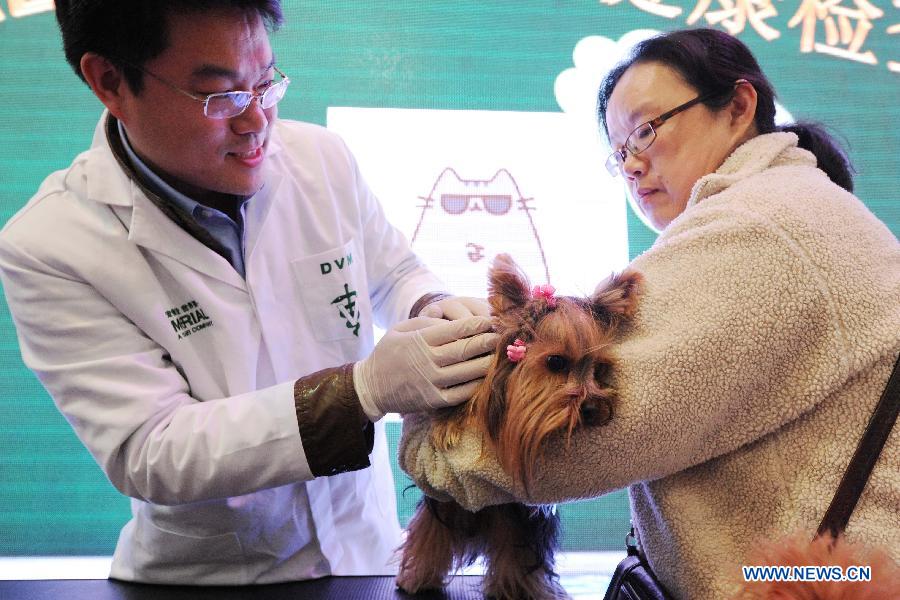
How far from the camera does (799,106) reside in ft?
9.79

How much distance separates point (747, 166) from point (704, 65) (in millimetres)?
267

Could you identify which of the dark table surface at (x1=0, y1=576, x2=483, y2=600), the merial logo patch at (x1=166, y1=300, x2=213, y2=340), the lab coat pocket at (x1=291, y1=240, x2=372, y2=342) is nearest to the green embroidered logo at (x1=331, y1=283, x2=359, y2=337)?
the lab coat pocket at (x1=291, y1=240, x2=372, y2=342)

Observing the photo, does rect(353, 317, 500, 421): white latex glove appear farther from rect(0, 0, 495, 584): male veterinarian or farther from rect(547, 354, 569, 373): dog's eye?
rect(547, 354, 569, 373): dog's eye

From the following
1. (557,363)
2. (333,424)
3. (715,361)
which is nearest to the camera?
(715,361)

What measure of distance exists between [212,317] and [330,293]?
0.99 ft

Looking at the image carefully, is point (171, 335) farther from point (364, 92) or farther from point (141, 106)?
point (364, 92)

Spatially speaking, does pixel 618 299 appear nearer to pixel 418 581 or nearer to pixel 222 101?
pixel 418 581

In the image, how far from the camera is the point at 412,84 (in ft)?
9.61

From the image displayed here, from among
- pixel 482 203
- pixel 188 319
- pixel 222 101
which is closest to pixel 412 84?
pixel 482 203

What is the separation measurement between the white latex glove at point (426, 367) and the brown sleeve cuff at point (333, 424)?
2 cm

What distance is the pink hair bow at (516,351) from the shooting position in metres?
1.28

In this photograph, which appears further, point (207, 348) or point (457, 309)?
point (207, 348)

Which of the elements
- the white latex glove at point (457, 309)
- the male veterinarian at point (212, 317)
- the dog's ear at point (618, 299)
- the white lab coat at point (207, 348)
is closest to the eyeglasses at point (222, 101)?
the male veterinarian at point (212, 317)

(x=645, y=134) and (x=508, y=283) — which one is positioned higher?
(x=645, y=134)
